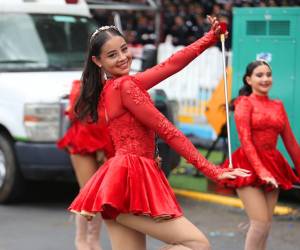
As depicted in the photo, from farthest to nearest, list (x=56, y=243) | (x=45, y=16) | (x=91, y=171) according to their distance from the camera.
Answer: (x=45, y=16), (x=56, y=243), (x=91, y=171)

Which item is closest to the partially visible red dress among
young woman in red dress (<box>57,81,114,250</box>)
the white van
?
young woman in red dress (<box>57,81,114,250</box>)

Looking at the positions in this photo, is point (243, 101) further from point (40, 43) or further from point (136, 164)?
point (40, 43)

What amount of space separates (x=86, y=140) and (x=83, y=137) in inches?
3.2

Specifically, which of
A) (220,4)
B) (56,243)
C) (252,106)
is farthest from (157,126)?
(220,4)

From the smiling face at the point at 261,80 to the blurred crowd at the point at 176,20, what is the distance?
8.35 m

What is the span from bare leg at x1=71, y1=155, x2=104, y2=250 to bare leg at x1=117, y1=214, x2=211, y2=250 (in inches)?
86.8

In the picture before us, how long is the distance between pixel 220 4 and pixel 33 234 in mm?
9227

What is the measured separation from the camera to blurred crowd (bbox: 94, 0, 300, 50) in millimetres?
15631

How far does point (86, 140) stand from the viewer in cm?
670

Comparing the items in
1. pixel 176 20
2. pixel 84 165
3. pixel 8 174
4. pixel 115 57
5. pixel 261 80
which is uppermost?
pixel 176 20

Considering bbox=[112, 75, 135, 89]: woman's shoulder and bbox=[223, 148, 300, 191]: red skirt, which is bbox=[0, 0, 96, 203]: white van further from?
bbox=[112, 75, 135, 89]: woman's shoulder

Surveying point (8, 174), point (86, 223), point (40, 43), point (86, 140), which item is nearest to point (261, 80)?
point (86, 140)

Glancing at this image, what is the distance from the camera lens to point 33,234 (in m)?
7.60

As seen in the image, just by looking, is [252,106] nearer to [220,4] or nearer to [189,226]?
Answer: [189,226]
